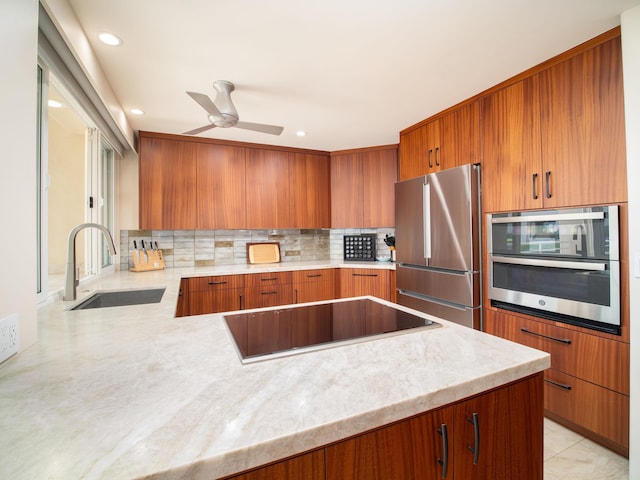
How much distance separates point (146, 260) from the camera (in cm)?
321

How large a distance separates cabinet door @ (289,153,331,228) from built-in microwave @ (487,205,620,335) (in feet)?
6.87

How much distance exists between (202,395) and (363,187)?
3.45 m

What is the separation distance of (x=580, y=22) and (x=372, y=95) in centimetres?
125

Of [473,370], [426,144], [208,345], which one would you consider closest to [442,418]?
[473,370]

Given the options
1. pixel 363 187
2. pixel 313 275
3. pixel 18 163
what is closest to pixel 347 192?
pixel 363 187

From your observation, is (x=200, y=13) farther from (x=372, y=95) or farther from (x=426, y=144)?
(x=426, y=144)

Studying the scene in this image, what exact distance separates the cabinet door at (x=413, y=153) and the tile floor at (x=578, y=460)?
2.17m

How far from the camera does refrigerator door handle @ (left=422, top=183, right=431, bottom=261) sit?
8.88ft

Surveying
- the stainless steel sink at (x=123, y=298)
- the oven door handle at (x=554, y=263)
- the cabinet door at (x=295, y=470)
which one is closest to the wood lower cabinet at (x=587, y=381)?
the oven door handle at (x=554, y=263)

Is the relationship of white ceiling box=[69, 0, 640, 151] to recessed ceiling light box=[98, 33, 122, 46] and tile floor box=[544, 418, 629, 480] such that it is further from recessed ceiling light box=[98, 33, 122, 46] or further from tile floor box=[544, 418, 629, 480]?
tile floor box=[544, 418, 629, 480]

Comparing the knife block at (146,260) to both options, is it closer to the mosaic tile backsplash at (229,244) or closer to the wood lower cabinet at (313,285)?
the mosaic tile backsplash at (229,244)

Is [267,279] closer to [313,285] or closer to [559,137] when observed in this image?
[313,285]

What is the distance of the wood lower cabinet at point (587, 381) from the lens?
5.26 feet

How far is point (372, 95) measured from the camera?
2418mm
